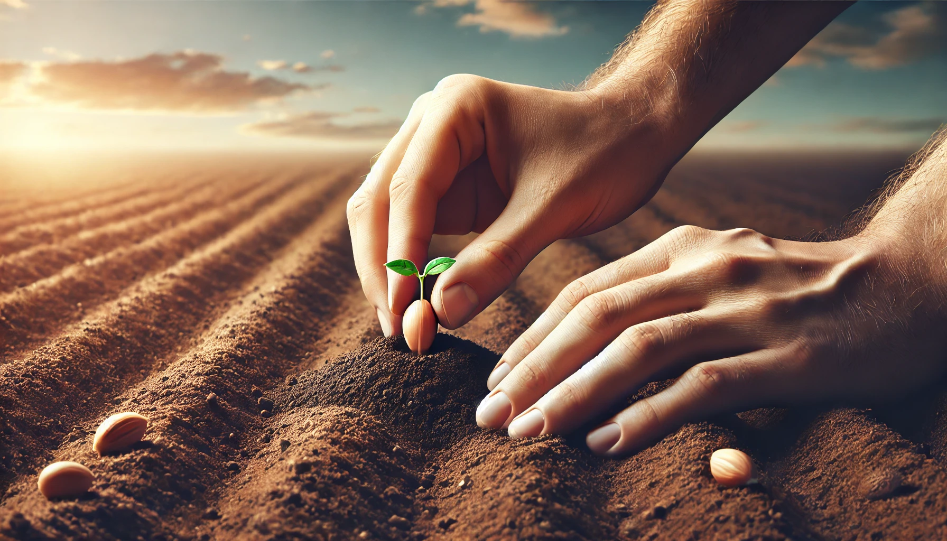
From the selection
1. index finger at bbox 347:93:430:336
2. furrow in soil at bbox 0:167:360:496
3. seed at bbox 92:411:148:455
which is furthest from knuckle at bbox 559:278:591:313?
furrow in soil at bbox 0:167:360:496

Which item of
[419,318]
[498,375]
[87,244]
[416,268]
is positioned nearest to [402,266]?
[416,268]

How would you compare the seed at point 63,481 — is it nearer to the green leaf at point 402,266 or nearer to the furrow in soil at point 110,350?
the furrow in soil at point 110,350

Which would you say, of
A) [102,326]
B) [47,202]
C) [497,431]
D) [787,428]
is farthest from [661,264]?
[47,202]

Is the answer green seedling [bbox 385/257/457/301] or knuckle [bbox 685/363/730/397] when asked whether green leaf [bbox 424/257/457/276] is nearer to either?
green seedling [bbox 385/257/457/301]

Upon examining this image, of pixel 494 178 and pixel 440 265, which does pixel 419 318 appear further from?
pixel 494 178

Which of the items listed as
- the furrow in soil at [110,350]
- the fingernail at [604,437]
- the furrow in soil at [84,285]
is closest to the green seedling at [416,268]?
the fingernail at [604,437]

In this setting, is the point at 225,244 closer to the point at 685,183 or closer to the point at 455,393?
the point at 455,393
